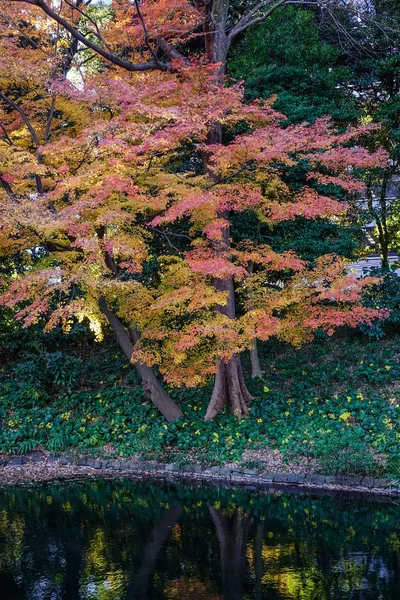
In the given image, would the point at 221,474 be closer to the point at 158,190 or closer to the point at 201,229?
the point at 201,229

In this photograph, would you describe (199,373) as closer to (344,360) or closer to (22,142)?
(344,360)

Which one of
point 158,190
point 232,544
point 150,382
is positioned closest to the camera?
point 232,544

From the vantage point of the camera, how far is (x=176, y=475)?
10.6m

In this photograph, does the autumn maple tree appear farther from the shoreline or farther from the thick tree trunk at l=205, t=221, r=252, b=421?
the shoreline

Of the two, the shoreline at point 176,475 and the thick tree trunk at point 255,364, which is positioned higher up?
the thick tree trunk at point 255,364

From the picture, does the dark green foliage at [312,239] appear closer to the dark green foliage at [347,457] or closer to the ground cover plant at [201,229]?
the ground cover plant at [201,229]

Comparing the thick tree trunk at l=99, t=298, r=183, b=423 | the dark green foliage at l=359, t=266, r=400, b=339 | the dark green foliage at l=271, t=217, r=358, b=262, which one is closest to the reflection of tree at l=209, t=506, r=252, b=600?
the thick tree trunk at l=99, t=298, r=183, b=423

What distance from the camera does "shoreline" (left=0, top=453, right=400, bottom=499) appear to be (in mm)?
9266

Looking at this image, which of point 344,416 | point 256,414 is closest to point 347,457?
point 344,416

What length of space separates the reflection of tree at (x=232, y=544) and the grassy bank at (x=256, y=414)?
170 centimetres

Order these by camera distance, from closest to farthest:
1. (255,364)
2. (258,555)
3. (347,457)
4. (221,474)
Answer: (258,555) < (347,457) < (221,474) < (255,364)

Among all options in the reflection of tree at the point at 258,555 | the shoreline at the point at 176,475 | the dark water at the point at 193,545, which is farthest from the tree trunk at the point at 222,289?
the reflection of tree at the point at 258,555

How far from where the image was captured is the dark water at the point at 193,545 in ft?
20.3

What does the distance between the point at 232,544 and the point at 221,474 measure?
2.81 meters
